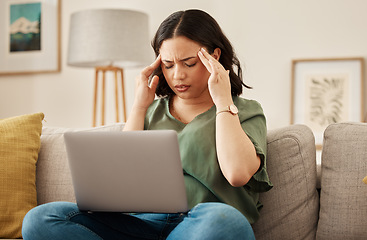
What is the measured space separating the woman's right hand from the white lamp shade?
3.97 feet

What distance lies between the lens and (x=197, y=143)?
1522mm

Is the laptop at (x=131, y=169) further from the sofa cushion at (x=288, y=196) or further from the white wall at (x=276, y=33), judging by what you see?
the white wall at (x=276, y=33)

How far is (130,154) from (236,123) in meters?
0.39

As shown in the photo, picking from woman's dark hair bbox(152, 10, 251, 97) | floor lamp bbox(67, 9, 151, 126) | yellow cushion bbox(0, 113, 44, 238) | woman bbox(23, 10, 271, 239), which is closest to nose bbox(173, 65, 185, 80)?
woman bbox(23, 10, 271, 239)

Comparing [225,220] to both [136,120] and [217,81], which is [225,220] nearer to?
[217,81]

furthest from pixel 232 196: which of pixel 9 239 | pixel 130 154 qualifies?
pixel 9 239

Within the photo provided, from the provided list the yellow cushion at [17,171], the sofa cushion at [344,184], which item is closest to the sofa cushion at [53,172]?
the yellow cushion at [17,171]

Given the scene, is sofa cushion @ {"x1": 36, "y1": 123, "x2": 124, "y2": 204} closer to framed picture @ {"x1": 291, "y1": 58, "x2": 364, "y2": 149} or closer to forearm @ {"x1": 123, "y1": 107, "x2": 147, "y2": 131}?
forearm @ {"x1": 123, "y1": 107, "x2": 147, "y2": 131}

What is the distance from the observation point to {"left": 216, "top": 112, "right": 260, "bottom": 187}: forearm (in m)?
1.40

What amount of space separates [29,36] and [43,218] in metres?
2.64

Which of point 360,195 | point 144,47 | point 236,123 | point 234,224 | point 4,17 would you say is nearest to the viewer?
point 234,224

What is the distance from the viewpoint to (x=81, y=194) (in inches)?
50.9

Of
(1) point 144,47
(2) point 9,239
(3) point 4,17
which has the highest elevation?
(3) point 4,17

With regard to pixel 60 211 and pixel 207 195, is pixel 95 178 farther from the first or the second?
pixel 207 195
